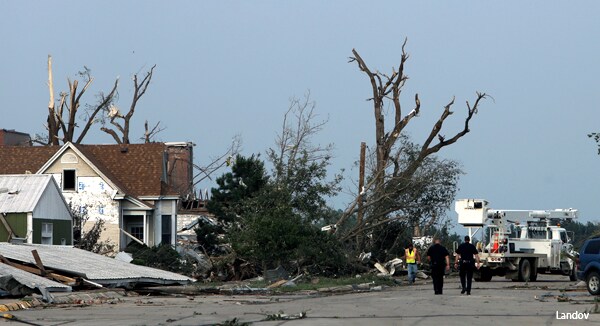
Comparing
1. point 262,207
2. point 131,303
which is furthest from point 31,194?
point 131,303

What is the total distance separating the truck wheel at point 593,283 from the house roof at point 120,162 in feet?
97.4

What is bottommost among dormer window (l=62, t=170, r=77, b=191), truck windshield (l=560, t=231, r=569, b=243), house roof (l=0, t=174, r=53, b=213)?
truck windshield (l=560, t=231, r=569, b=243)

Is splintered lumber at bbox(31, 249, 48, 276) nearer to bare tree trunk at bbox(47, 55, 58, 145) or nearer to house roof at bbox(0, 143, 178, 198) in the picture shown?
house roof at bbox(0, 143, 178, 198)

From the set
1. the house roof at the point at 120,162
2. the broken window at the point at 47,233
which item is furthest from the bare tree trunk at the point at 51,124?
the broken window at the point at 47,233

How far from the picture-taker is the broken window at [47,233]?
148 feet

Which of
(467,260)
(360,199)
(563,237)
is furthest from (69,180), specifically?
(467,260)

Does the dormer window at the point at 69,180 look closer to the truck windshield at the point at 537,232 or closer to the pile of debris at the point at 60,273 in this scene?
the pile of debris at the point at 60,273

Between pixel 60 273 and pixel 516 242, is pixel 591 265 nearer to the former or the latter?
pixel 516 242

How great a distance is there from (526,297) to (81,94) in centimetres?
4612

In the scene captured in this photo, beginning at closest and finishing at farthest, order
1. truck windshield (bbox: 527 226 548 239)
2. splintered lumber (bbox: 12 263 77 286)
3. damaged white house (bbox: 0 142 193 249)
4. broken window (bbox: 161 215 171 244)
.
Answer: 1. splintered lumber (bbox: 12 263 77 286)
2. truck windshield (bbox: 527 226 548 239)
3. damaged white house (bbox: 0 142 193 249)
4. broken window (bbox: 161 215 171 244)

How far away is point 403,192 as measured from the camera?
156 feet

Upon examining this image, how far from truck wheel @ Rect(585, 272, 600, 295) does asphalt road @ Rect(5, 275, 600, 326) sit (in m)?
0.31

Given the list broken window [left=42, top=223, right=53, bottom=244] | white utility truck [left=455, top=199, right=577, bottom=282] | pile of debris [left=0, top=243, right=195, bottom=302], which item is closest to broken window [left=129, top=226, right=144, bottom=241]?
broken window [left=42, top=223, right=53, bottom=244]

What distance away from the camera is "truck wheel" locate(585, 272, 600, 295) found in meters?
27.0
